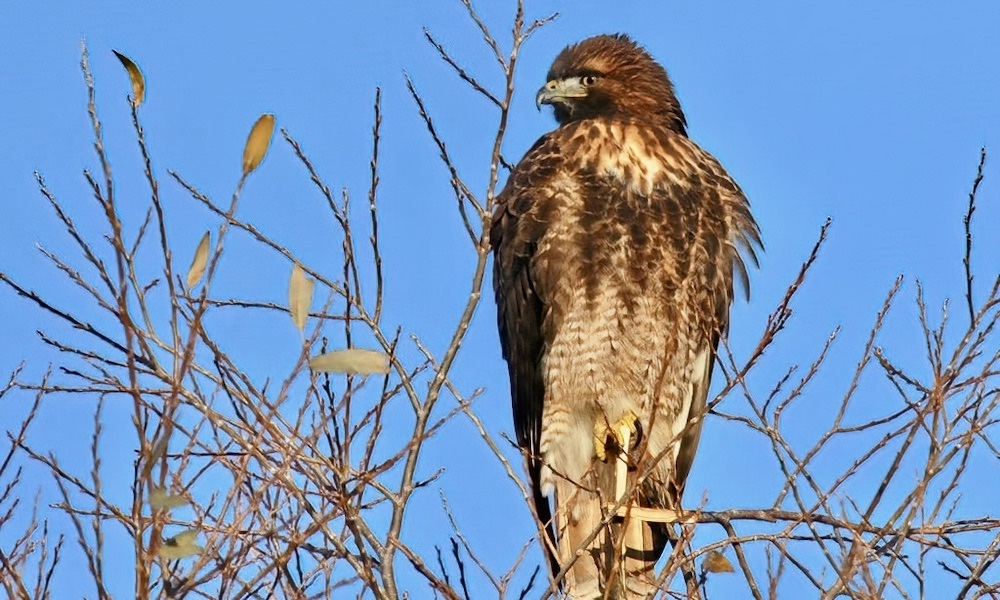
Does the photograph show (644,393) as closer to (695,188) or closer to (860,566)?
(695,188)

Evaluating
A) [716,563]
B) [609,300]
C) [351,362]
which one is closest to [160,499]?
[351,362]

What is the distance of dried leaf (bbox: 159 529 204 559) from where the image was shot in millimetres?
2828

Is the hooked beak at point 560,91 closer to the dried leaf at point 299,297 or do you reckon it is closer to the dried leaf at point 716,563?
the dried leaf at point 716,563

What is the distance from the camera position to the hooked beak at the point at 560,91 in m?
6.25

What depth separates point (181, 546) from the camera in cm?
286

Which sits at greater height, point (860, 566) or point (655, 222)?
point (655, 222)

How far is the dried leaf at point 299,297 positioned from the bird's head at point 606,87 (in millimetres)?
3123

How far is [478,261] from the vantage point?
12.1 feet

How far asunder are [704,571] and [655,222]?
1.71 metres

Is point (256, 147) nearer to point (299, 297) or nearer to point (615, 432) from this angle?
point (299, 297)

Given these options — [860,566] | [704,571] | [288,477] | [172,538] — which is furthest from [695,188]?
[172,538]

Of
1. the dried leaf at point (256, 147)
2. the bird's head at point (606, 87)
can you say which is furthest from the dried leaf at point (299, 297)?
the bird's head at point (606, 87)

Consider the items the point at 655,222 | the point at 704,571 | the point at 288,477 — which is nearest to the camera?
the point at 288,477

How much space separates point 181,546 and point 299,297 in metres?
0.67
